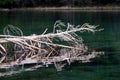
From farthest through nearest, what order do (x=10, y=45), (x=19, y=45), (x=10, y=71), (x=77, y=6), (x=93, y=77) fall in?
(x=77, y=6)
(x=10, y=45)
(x=19, y=45)
(x=10, y=71)
(x=93, y=77)

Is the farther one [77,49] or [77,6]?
[77,6]

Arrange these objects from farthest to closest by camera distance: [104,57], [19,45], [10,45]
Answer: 1. [10,45]
2. [104,57]
3. [19,45]

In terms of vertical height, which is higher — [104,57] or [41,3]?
[104,57]

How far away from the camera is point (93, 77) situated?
95.3 feet

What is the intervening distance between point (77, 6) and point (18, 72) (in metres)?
91.7

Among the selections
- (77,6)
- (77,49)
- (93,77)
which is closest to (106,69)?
(93,77)

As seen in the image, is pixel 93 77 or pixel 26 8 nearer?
pixel 93 77

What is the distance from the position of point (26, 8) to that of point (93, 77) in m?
96.1

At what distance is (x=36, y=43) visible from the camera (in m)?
36.1

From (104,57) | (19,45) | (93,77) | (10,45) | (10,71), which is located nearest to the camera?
(93,77)

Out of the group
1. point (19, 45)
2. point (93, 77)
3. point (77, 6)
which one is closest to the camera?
point (93, 77)

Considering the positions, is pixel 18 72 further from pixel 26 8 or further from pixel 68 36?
pixel 26 8

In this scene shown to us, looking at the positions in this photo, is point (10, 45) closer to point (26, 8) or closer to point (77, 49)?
point (77, 49)

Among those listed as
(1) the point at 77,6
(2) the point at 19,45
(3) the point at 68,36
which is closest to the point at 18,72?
(2) the point at 19,45
